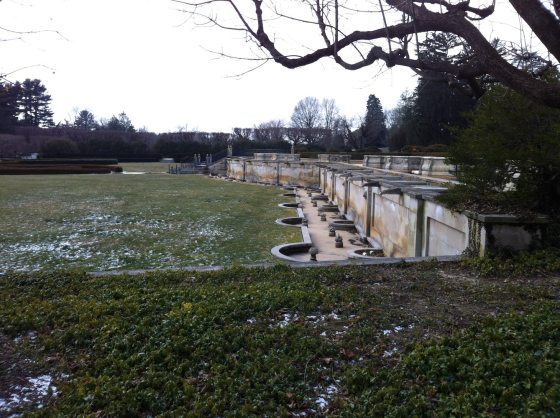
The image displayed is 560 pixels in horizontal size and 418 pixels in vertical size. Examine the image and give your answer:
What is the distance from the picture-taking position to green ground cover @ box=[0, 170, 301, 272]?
32.5 ft

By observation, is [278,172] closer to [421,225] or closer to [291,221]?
[291,221]

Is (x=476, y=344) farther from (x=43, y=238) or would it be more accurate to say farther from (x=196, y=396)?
(x=43, y=238)

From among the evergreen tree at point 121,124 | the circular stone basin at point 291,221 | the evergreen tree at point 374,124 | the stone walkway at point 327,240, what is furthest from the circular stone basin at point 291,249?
the evergreen tree at point 121,124

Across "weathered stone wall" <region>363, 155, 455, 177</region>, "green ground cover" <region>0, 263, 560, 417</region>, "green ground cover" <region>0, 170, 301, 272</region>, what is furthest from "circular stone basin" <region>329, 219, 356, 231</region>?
"green ground cover" <region>0, 263, 560, 417</region>

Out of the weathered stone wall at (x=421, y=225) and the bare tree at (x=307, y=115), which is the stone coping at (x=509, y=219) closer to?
the weathered stone wall at (x=421, y=225)

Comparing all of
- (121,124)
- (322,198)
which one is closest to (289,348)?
(322,198)

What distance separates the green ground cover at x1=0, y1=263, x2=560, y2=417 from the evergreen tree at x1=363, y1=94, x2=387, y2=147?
2093 inches

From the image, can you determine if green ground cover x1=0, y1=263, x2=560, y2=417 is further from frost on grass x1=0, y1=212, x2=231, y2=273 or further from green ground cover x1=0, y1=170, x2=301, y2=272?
frost on grass x1=0, y1=212, x2=231, y2=273

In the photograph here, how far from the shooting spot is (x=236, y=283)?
527 centimetres

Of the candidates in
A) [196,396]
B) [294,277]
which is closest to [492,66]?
[294,277]

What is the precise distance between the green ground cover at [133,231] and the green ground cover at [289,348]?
3.88 m

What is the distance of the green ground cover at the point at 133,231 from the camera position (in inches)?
390

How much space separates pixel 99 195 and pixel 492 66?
21.0m

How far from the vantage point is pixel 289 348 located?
11.5 feet
